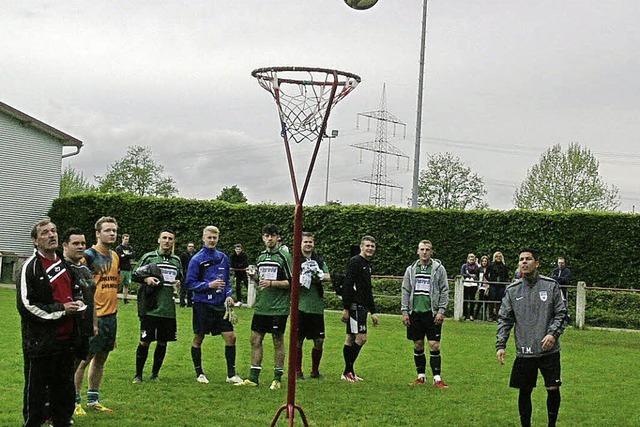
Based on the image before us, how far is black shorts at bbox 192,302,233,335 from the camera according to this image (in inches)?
520

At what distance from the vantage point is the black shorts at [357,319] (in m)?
14.2

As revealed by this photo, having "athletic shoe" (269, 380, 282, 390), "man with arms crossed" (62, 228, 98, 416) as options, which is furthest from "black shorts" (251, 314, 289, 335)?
"man with arms crossed" (62, 228, 98, 416)

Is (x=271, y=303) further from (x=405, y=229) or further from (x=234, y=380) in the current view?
(x=405, y=229)

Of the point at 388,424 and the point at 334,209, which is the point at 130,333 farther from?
the point at 334,209

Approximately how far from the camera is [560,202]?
54.2 m

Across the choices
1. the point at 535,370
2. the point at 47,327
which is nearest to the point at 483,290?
the point at 535,370

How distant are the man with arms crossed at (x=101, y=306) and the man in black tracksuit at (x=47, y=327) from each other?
5.91 ft

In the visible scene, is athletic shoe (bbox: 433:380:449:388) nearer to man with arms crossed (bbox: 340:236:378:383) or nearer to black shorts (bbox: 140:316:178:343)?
man with arms crossed (bbox: 340:236:378:383)

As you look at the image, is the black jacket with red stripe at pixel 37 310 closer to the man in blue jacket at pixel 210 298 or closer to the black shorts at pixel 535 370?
the man in blue jacket at pixel 210 298

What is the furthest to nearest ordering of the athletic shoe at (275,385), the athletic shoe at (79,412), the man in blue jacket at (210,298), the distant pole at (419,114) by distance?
1. the distant pole at (419,114)
2. the man in blue jacket at (210,298)
3. the athletic shoe at (275,385)
4. the athletic shoe at (79,412)

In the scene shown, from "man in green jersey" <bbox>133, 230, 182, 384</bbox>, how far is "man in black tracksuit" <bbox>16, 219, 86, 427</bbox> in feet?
12.4

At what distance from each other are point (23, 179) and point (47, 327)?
118 ft

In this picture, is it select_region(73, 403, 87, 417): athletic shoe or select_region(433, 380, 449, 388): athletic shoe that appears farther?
select_region(433, 380, 449, 388): athletic shoe

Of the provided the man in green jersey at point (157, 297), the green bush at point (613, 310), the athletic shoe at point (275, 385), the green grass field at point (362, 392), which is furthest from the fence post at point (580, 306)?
the man in green jersey at point (157, 297)
